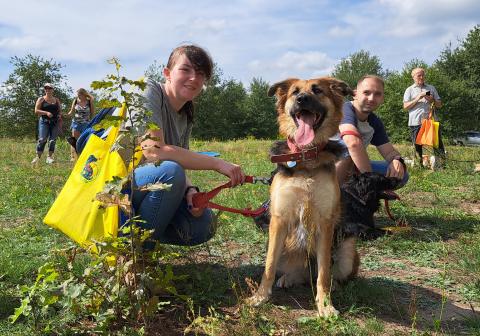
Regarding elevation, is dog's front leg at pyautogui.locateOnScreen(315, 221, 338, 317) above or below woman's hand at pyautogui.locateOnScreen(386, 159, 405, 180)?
below

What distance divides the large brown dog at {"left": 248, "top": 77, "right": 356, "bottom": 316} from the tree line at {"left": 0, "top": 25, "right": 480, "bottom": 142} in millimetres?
15089

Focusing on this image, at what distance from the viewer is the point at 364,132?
5.11 metres

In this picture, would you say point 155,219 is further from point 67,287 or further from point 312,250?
point 312,250

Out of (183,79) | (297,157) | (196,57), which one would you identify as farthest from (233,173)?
(196,57)

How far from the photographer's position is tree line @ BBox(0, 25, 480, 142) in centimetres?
3262

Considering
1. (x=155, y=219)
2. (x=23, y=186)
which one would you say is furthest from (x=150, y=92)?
(x=23, y=186)

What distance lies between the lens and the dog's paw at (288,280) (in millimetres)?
3213

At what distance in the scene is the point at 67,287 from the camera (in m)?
2.07

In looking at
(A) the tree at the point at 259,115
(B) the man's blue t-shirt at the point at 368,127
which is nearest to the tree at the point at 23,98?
(A) the tree at the point at 259,115

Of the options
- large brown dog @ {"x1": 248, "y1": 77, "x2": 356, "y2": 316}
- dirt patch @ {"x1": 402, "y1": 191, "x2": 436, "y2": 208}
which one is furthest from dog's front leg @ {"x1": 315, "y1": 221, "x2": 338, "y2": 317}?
dirt patch @ {"x1": 402, "y1": 191, "x2": 436, "y2": 208}

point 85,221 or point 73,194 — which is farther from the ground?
point 73,194

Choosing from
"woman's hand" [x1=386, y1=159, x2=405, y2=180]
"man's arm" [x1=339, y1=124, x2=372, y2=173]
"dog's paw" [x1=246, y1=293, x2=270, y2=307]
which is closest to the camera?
"dog's paw" [x1=246, y1=293, x2=270, y2=307]

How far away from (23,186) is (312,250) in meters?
5.55

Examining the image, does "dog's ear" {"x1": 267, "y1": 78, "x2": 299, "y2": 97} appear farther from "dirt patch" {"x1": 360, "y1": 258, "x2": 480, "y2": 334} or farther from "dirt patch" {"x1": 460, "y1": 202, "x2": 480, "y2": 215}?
"dirt patch" {"x1": 460, "y1": 202, "x2": 480, "y2": 215}
